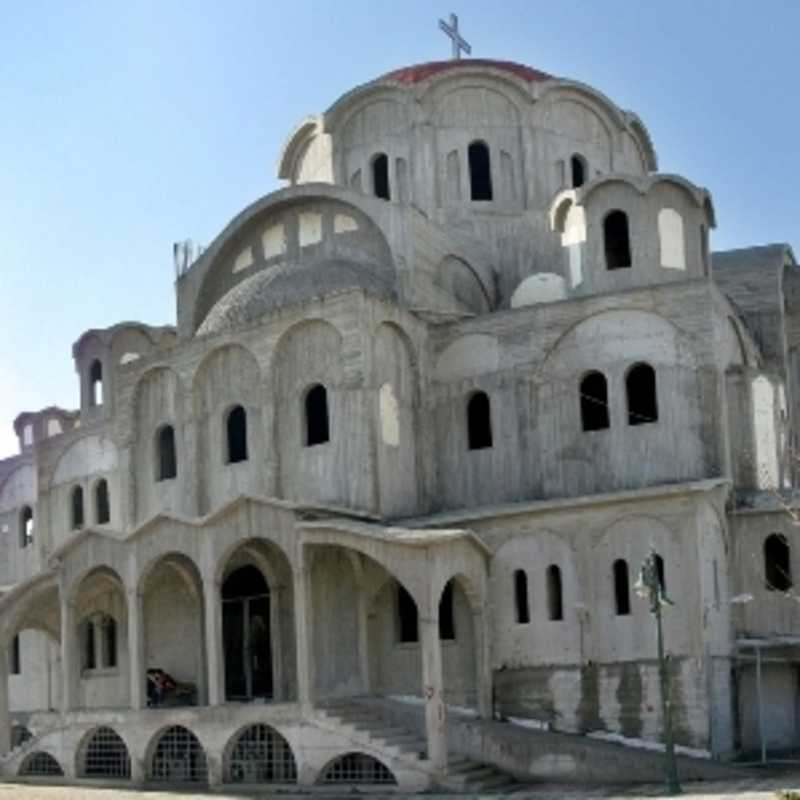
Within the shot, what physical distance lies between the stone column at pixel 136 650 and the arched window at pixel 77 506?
A: 29.4 feet

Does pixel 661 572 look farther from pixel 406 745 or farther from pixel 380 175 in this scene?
pixel 380 175

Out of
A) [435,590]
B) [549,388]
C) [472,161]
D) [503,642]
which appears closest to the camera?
[435,590]

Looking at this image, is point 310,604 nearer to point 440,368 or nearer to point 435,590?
point 435,590

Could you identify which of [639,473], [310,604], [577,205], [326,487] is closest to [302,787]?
[310,604]

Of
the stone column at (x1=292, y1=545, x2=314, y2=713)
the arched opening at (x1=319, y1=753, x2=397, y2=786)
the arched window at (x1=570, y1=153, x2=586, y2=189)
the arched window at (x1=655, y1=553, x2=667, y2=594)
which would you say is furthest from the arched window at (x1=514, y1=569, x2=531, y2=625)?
the arched window at (x1=570, y1=153, x2=586, y2=189)

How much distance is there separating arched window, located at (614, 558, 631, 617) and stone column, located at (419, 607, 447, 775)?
3841 mm

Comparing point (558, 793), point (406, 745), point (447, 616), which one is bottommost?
point (558, 793)

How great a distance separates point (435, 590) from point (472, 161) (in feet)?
48.8

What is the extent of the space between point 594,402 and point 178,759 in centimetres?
1064

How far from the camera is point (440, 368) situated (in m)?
30.8

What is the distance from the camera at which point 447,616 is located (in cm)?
2825

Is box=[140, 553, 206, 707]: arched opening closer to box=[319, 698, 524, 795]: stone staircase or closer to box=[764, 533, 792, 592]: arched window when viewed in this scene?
box=[319, 698, 524, 795]: stone staircase

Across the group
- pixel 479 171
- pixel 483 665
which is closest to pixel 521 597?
pixel 483 665

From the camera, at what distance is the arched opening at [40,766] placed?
2941 cm
